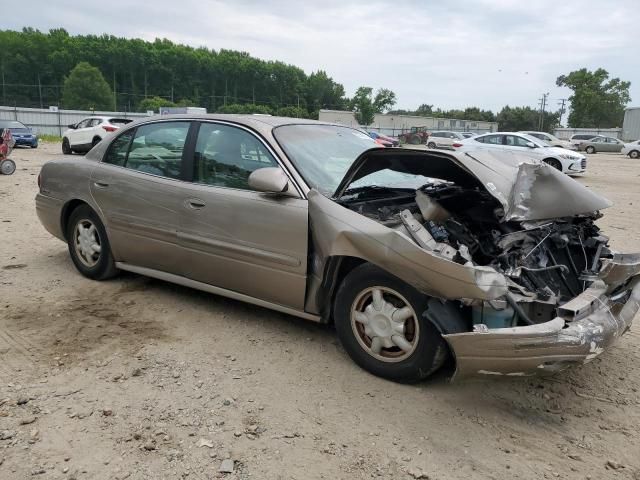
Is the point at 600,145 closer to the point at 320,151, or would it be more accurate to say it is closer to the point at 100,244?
the point at 320,151

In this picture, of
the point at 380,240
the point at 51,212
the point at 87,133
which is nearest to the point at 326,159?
the point at 380,240

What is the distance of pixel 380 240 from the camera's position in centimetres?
301

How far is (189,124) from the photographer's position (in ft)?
14.2

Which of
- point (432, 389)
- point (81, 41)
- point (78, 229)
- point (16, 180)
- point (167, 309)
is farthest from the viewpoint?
point (81, 41)

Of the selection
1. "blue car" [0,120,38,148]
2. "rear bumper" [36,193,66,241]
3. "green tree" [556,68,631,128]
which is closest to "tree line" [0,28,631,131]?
"green tree" [556,68,631,128]

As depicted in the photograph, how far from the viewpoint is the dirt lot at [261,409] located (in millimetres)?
2512

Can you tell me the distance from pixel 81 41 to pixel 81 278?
4556 inches

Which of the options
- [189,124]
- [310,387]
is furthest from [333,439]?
[189,124]

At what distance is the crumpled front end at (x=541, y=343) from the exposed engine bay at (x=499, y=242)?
114mm

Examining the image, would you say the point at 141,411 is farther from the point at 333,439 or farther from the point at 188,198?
the point at 188,198

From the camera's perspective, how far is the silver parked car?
128 ft

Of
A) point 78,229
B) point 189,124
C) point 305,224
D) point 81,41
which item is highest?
point 81,41

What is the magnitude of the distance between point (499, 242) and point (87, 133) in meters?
22.6

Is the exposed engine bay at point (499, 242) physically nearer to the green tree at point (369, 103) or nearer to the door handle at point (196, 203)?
the door handle at point (196, 203)
